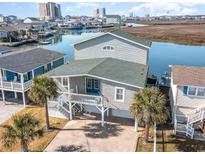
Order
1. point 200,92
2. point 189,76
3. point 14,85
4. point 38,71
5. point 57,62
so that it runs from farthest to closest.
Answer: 1. point 57,62
2. point 38,71
3. point 14,85
4. point 189,76
5. point 200,92

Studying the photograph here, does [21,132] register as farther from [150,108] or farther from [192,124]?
[192,124]

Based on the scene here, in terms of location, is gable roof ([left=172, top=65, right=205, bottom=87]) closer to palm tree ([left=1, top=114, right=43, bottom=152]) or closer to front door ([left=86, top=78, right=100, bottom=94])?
front door ([left=86, top=78, right=100, bottom=94])

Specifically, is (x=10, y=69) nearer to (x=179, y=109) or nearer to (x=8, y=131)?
(x=8, y=131)

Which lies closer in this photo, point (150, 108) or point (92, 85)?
point (150, 108)

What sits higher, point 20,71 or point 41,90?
point 20,71

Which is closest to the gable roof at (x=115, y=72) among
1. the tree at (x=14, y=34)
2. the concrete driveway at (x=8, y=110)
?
the concrete driveway at (x=8, y=110)

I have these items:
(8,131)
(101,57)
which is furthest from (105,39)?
(8,131)

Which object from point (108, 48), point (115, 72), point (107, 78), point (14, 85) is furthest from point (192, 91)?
point (14, 85)

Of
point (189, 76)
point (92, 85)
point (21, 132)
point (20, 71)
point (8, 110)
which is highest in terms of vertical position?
point (189, 76)

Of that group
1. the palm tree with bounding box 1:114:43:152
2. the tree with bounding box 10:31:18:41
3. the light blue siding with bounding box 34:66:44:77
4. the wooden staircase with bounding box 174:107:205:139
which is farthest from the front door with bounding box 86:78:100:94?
the tree with bounding box 10:31:18:41
